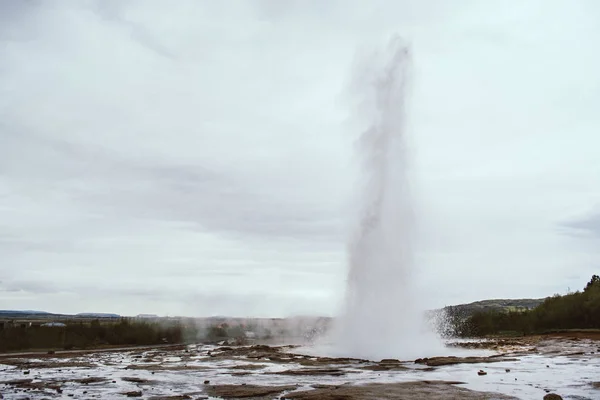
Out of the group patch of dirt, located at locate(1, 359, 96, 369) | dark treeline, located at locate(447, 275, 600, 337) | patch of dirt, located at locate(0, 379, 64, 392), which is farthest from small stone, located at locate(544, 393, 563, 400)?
dark treeline, located at locate(447, 275, 600, 337)

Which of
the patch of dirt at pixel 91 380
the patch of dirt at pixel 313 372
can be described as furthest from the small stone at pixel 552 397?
the patch of dirt at pixel 91 380

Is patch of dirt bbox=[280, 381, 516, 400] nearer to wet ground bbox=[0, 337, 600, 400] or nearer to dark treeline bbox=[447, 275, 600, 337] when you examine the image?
wet ground bbox=[0, 337, 600, 400]

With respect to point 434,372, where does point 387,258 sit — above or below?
above

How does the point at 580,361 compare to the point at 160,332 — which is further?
the point at 160,332

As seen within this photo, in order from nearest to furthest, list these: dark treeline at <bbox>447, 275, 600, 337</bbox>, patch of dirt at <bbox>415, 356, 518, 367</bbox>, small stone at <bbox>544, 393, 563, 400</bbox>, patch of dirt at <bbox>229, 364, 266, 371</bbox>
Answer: small stone at <bbox>544, 393, 563, 400</bbox>, patch of dirt at <bbox>415, 356, 518, 367</bbox>, patch of dirt at <bbox>229, 364, 266, 371</bbox>, dark treeline at <bbox>447, 275, 600, 337</bbox>

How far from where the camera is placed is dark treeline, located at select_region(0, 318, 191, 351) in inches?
2020

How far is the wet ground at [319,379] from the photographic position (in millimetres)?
19094

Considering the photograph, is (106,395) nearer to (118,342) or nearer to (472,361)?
(472,361)

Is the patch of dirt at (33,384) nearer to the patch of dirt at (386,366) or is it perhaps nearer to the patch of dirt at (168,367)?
the patch of dirt at (168,367)

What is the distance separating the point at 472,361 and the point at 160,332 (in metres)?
45.7

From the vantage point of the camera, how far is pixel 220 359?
36.6m

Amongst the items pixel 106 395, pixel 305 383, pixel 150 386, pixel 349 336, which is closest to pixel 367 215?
pixel 349 336

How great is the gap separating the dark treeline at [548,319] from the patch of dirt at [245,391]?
52.8 meters

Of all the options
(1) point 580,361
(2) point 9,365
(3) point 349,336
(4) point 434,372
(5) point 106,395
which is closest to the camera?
(5) point 106,395
